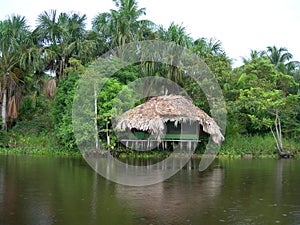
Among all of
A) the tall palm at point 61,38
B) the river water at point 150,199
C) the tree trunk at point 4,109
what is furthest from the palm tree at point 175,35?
the river water at point 150,199

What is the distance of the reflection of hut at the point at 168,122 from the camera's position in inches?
768

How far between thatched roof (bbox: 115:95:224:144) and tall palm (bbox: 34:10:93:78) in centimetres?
614

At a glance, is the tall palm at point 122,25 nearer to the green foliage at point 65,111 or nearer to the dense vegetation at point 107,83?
the dense vegetation at point 107,83

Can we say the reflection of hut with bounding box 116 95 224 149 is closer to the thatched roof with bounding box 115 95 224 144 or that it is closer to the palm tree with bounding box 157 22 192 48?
the thatched roof with bounding box 115 95 224 144

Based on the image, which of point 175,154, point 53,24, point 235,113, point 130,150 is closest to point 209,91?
point 235,113

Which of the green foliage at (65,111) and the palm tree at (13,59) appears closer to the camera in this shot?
the green foliage at (65,111)

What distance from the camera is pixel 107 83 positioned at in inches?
800

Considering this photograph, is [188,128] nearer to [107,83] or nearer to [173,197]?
[107,83]

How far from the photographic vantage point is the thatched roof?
19438 mm

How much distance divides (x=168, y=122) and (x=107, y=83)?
3.76 metres

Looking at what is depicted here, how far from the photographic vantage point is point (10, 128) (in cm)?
2439

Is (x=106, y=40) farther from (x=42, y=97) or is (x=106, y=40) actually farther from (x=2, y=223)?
(x=2, y=223)

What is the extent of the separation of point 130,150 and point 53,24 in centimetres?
946

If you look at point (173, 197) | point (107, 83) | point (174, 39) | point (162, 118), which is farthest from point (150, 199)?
point (174, 39)
